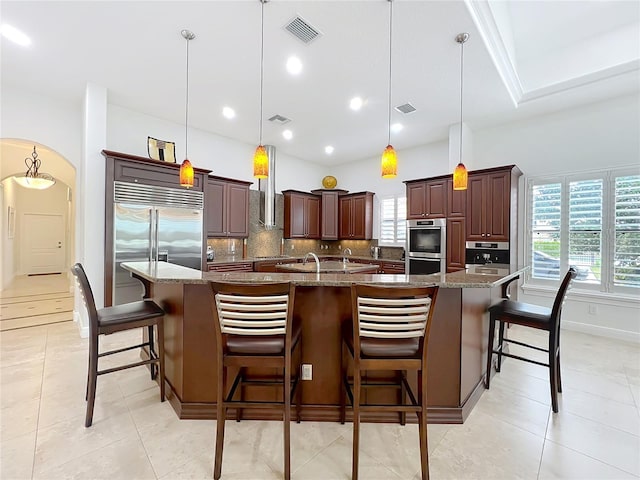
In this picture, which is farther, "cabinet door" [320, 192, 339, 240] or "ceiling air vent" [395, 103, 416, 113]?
"cabinet door" [320, 192, 339, 240]

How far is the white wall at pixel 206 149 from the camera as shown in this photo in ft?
14.5

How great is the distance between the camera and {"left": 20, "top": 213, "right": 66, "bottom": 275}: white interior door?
29.7ft

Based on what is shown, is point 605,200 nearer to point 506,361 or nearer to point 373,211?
point 506,361

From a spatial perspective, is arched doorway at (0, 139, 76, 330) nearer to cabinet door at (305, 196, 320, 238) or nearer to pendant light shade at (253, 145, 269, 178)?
pendant light shade at (253, 145, 269, 178)

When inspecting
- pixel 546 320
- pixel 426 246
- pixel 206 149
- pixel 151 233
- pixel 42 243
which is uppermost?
pixel 206 149

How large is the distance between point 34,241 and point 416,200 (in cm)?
1155

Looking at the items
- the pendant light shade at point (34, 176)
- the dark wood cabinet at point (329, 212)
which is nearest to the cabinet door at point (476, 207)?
the dark wood cabinet at point (329, 212)

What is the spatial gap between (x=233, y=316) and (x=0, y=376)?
2792mm

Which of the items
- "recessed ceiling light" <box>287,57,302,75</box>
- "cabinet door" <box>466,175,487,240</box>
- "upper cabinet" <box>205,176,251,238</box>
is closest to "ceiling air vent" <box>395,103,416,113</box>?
"cabinet door" <box>466,175,487,240</box>

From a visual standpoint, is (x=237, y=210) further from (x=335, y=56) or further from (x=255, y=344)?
(x=255, y=344)

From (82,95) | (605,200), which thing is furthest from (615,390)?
(82,95)

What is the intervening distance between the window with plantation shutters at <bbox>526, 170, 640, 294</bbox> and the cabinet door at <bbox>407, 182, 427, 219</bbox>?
158 cm

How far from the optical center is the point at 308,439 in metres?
1.89

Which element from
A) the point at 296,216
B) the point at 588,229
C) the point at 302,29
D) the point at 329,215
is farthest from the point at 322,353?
the point at 329,215
